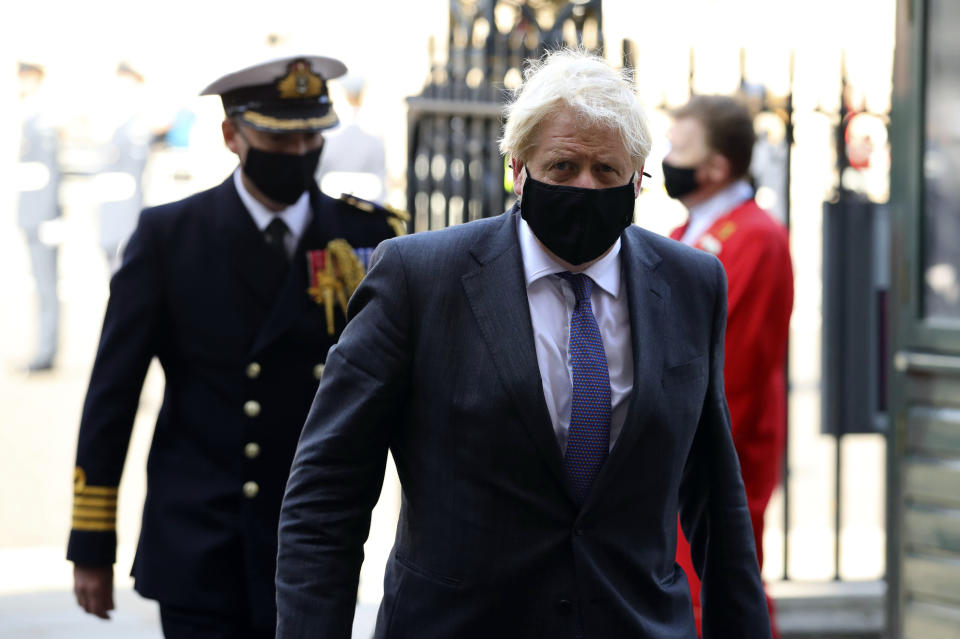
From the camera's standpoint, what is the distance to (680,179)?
14.6 feet

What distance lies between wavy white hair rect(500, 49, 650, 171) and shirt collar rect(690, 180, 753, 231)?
2.10 m

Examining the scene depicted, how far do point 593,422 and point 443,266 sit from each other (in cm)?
36

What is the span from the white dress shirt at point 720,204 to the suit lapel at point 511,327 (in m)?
2.13

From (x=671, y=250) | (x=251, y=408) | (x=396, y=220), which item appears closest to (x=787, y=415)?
(x=396, y=220)

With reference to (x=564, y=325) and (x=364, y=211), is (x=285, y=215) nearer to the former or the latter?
(x=364, y=211)

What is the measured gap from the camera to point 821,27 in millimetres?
20844

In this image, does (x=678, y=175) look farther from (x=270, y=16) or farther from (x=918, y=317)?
(x=270, y=16)

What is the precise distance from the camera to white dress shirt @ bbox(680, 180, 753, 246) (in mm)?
4445

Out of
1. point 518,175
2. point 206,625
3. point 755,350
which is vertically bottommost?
point 206,625

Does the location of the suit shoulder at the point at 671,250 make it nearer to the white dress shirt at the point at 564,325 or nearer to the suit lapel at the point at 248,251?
the white dress shirt at the point at 564,325

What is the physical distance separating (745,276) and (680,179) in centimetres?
44

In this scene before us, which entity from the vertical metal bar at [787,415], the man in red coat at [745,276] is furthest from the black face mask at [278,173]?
the vertical metal bar at [787,415]

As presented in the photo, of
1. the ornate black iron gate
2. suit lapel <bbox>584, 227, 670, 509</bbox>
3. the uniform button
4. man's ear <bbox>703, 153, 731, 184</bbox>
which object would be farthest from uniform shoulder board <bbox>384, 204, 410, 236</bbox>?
the ornate black iron gate

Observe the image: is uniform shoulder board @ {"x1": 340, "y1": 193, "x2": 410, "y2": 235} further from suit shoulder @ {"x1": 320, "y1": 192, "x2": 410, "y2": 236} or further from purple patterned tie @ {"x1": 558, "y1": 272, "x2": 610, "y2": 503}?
purple patterned tie @ {"x1": 558, "y1": 272, "x2": 610, "y2": 503}
